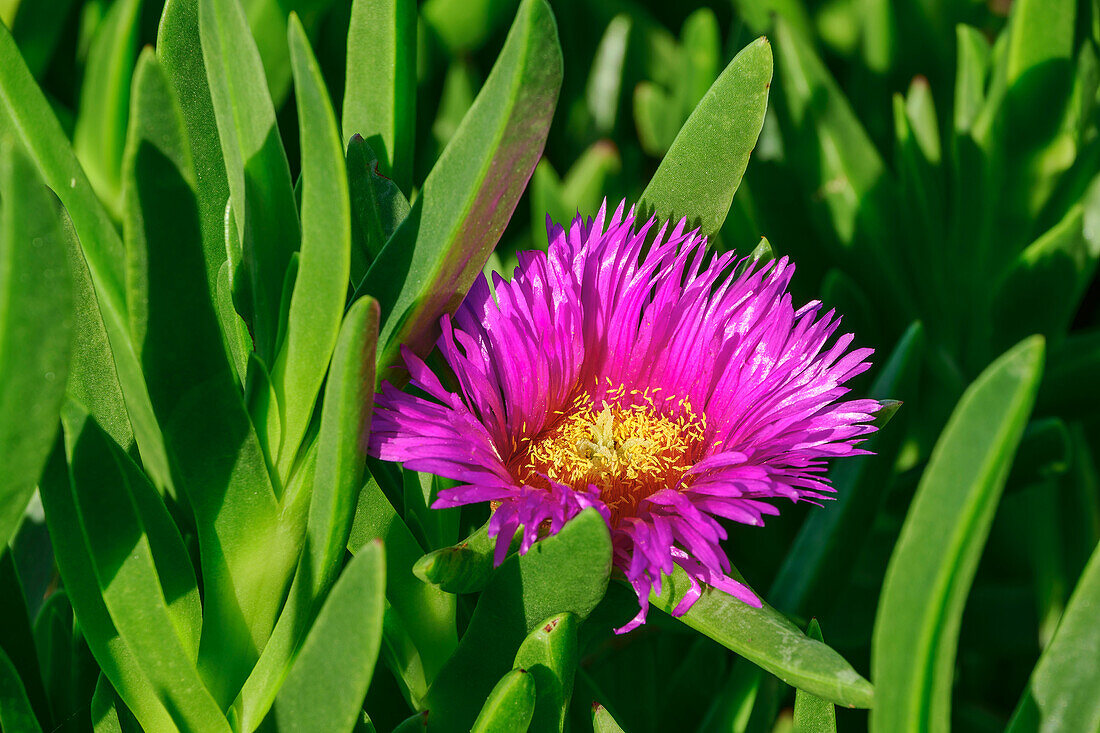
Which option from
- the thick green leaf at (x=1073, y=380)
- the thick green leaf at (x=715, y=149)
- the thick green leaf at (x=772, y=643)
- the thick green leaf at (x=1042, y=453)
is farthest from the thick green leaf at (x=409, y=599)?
the thick green leaf at (x=1073, y=380)

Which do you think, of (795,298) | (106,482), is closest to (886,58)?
(795,298)

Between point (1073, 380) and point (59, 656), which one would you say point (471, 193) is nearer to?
point (59, 656)

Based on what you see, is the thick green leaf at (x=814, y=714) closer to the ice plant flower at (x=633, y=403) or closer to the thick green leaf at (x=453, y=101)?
the ice plant flower at (x=633, y=403)

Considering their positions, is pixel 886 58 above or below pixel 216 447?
above

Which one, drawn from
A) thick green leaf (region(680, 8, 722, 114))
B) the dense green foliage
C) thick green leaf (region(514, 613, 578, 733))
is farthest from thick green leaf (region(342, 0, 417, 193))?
thick green leaf (region(680, 8, 722, 114))

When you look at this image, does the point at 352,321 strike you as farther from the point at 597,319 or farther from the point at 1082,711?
the point at 1082,711

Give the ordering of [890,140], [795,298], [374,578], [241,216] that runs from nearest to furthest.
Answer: [374,578] < [241,216] < [795,298] < [890,140]
